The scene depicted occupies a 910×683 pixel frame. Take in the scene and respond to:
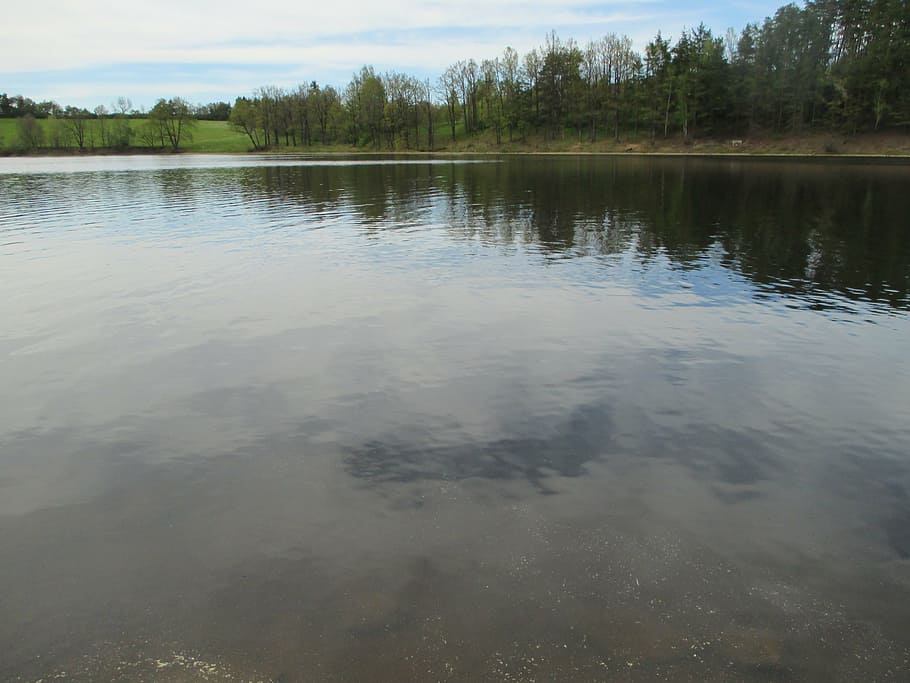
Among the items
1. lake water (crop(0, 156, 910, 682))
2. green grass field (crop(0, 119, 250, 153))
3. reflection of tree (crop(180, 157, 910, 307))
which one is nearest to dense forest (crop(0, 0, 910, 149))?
green grass field (crop(0, 119, 250, 153))

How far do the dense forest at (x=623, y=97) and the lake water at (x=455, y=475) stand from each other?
9690 centimetres

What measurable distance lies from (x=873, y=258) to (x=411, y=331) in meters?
19.2

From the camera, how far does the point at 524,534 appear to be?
705 centimetres

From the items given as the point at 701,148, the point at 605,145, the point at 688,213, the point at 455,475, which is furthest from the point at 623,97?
the point at 455,475

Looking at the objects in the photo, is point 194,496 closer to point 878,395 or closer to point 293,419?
point 293,419

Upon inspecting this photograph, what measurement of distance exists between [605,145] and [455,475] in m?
126

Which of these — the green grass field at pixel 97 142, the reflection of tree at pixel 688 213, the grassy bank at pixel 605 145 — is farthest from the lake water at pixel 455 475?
the green grass field at pixel 97 142

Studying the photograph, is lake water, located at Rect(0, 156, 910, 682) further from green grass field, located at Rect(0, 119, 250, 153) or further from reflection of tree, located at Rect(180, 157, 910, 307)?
green grass field, located at Rect(0, 119, 250, 153)

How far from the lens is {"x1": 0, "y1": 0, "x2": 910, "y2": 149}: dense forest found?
313ft

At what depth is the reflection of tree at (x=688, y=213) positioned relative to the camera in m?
22.5

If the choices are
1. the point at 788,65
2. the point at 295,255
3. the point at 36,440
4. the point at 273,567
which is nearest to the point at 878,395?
the point at 273,567

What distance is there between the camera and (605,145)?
123 meters

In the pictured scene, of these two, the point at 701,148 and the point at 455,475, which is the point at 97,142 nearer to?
the point at 701,148

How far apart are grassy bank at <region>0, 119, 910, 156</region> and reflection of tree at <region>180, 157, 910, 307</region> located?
102 ft
